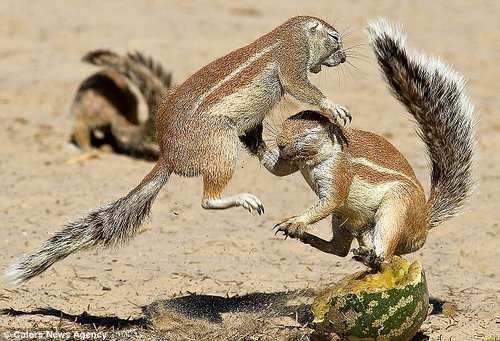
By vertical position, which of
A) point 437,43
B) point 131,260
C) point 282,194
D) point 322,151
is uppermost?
point 437,43

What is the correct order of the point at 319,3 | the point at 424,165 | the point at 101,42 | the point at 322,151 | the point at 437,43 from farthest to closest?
the point at 319,3 < the point at 437,43 < the point at 101,42 < the point at 424,165 < the point at 322,151

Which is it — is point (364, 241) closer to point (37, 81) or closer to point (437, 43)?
point (37, 81)

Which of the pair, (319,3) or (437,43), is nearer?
(437,43)

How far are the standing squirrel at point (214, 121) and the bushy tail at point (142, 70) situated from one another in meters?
3.78

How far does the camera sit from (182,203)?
9000mm

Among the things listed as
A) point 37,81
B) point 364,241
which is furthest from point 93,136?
point 364,241

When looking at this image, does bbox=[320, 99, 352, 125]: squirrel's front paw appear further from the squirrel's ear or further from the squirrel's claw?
the squirrel's claw

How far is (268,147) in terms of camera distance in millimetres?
6656

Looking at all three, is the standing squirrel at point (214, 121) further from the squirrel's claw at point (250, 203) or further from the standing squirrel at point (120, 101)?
the standing squirrel at point (120, 101)

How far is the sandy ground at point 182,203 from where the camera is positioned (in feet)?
22.1

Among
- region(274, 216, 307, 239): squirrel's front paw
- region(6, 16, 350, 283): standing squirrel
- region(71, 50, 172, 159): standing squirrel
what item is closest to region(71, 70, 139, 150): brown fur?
region(71, 50, 172, 159): standing squirrel

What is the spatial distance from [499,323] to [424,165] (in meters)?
3.99

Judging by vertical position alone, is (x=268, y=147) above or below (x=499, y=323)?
above

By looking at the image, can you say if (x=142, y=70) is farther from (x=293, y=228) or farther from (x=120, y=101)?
(x=293, y=228)
